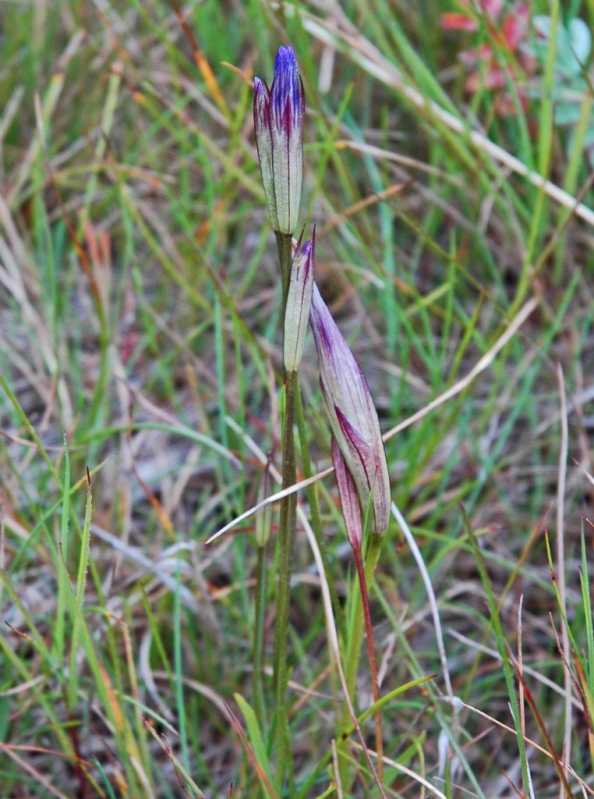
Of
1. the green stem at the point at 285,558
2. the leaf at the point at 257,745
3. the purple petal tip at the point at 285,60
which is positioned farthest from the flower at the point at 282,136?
the leaf at the point at 257,745

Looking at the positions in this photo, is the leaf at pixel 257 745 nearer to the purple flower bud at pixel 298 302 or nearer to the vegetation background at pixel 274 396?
the vegetation background at pixel 274 396

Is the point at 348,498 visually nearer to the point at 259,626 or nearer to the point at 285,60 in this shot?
the point at 259,626

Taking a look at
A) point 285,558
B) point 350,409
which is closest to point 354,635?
point 285,558

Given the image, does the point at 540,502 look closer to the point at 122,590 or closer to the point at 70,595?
the point at 122,590

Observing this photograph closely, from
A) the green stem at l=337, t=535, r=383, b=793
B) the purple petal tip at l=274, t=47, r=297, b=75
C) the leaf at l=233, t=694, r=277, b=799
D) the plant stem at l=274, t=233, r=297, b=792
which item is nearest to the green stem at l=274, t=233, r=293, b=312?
the plant stem at l=274, t=233, r=297, b=792

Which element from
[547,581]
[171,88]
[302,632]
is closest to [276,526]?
[302,632]
